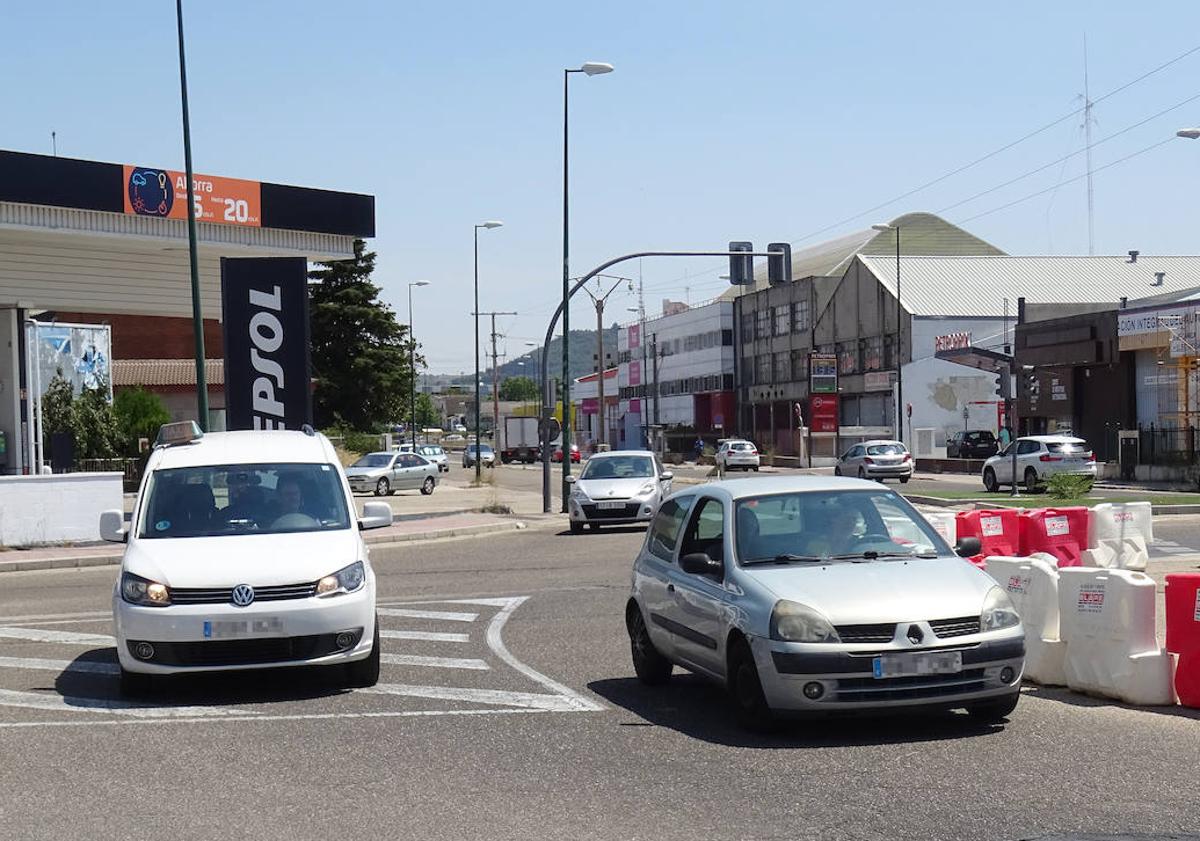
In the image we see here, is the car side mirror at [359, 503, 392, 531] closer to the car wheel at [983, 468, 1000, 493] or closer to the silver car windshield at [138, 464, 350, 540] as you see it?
the silver car windshield at [138, 464, 350, 540]

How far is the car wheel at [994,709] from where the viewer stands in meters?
8.94

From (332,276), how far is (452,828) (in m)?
79.9

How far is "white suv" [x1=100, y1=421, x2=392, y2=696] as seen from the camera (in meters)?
10.3

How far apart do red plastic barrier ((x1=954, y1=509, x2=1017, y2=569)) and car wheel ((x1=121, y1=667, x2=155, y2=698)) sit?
11.2 metres

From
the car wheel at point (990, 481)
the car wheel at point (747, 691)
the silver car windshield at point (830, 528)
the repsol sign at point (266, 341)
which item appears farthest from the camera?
the car wheel at point (990, 481)

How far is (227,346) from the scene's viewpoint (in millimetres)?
27453

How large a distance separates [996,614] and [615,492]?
20.3 meters

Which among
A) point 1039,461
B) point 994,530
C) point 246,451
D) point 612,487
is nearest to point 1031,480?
point 1039,461

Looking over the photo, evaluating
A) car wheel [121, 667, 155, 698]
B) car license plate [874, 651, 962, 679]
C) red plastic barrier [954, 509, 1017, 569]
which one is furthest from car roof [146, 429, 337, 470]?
red plastic barrier [954, 509, 1017, 569]

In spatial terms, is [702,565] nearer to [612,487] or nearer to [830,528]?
[830,528]

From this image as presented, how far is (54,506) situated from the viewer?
27031 mm

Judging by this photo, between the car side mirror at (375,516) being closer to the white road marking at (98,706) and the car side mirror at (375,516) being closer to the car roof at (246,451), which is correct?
the car roof at (246,451)

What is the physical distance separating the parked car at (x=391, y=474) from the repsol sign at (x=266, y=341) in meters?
23.3

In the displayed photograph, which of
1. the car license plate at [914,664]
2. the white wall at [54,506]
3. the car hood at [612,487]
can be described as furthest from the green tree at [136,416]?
the car license plate at [914,664]
